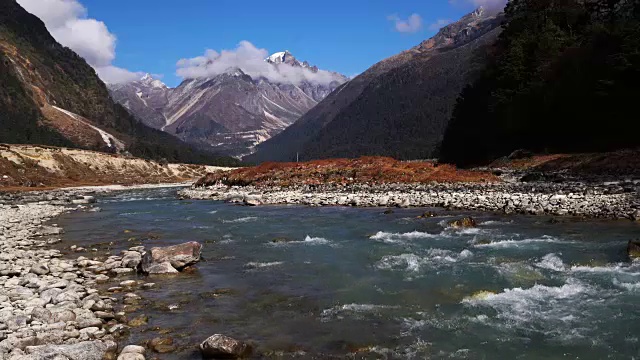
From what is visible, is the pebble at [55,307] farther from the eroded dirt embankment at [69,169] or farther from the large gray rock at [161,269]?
the eroded dirt embankment at [69,169]

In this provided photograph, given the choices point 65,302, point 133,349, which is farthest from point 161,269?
point 133,349

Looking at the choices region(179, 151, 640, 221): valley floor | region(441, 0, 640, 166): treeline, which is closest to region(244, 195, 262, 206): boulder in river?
region(179, 151, 640, 221): valley floor

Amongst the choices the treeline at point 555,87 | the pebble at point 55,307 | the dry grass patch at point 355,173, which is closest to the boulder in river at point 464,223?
the pebble at point 55,307

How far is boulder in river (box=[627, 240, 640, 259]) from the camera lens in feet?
51.6

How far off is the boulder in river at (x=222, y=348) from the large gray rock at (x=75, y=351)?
203 centimetres

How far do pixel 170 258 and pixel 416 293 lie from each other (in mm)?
9293

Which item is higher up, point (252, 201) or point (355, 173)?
point (355, 173)

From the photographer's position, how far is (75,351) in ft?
30.7

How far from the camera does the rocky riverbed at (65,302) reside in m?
9.65

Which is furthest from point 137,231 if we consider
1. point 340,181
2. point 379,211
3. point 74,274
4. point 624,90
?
point 624,90

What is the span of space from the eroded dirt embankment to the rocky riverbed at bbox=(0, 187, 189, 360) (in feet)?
234

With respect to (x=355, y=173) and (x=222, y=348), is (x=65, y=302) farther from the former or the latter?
(x=355, y=173)

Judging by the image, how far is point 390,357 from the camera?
9477 mm

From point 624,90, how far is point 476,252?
139 ft
